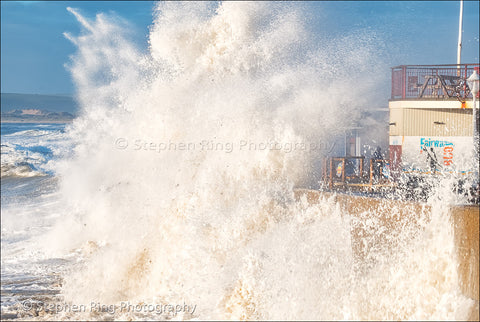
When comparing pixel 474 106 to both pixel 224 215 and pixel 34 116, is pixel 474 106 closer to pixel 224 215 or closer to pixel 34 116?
pixel 224 215

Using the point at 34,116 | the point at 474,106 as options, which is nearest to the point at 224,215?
the point at 474,106

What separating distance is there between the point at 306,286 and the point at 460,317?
1860 mm

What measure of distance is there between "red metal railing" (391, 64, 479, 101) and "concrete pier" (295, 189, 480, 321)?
806 cm

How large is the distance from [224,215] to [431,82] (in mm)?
9745

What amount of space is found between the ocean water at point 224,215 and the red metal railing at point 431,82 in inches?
54.8

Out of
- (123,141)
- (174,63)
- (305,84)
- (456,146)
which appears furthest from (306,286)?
(456,146)

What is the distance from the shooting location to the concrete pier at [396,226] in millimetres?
5582

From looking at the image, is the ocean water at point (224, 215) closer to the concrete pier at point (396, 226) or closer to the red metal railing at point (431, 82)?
the concrete pier at point (396, 226)

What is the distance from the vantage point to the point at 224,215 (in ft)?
29.4

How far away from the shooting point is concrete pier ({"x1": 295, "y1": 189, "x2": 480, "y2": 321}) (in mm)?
5582

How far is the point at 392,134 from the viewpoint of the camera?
16.2 m

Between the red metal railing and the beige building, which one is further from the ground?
the red metal railing

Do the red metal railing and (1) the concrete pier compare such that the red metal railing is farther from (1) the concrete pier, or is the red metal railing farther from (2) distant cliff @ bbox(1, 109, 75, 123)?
(2) distant cliff @ bbox(1, 109, 75, 123)

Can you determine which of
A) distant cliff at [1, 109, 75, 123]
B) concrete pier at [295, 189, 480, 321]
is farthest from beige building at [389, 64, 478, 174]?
distant cliff at [1, 109, 75, 123]
